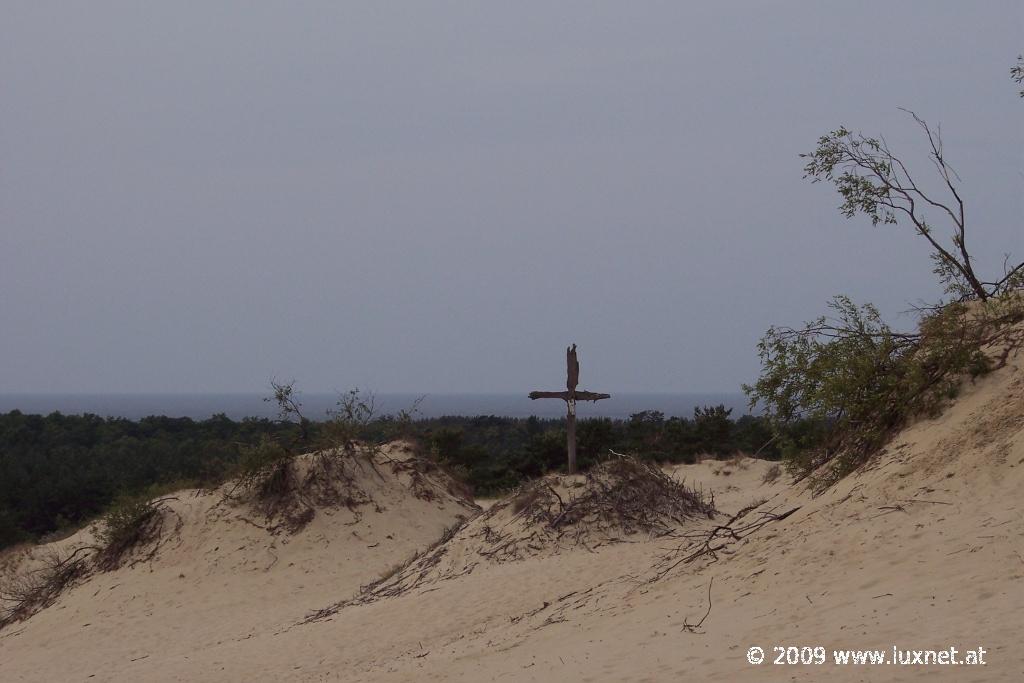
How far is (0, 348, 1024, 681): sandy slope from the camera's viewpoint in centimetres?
788

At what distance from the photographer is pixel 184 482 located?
851 inches

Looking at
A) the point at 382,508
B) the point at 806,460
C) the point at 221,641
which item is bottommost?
the point at 221,641

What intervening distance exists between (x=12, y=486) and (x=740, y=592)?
105 feet

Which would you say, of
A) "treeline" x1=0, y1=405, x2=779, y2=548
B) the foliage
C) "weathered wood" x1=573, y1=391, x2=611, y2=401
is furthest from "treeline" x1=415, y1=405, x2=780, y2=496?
the foliage

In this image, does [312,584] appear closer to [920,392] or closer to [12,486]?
[920,392]

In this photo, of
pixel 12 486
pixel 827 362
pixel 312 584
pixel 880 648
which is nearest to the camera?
pixel 880 648

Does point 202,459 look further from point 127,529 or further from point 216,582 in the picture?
point 216,582

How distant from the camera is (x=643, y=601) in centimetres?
1075

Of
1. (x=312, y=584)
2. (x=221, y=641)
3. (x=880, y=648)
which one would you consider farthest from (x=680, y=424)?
(x=880, y=648)

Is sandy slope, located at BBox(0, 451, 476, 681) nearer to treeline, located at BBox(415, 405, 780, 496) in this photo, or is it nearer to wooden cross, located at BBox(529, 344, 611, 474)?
wooden cross, located at BBox(529, 344, 611, 474)

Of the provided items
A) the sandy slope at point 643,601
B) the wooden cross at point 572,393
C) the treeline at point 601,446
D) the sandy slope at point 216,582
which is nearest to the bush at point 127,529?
the sandy slope at point 216,582

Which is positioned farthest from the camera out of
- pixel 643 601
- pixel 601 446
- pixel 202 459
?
pixel 601 446

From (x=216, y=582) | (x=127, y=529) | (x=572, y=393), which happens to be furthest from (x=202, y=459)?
(x=572, y=393)

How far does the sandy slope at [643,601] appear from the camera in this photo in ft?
25.8
